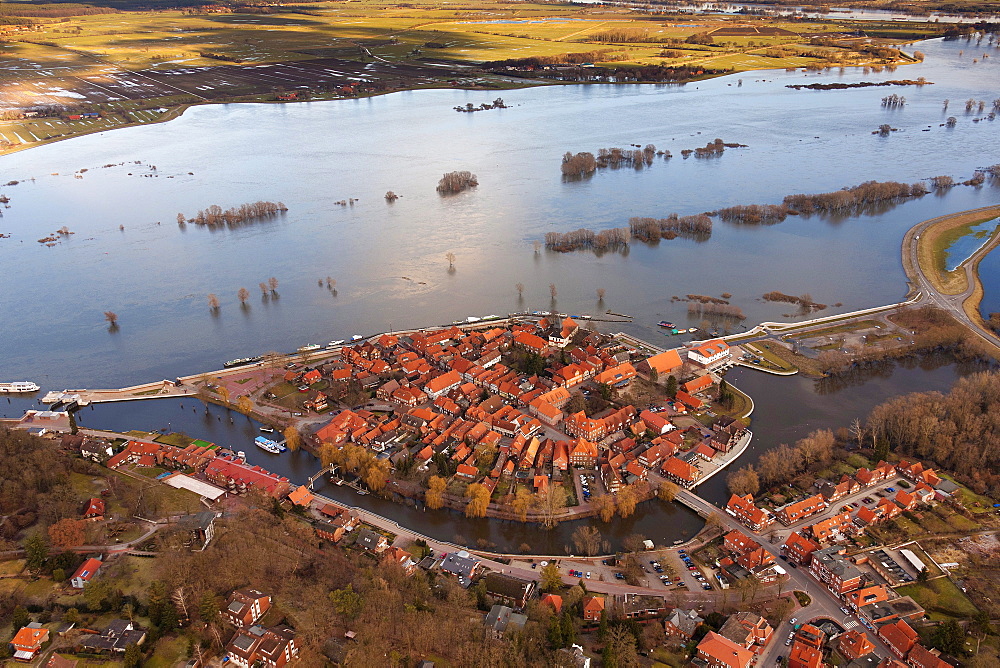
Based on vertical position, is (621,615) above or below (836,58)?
below

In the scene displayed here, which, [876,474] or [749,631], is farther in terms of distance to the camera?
[876,474]

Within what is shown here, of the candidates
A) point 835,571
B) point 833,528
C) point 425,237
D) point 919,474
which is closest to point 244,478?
point 835,571

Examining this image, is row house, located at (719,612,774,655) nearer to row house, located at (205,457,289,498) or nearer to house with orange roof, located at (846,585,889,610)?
house with orange roof, located at (846,585,889,610)

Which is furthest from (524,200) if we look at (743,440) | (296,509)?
(296,509)

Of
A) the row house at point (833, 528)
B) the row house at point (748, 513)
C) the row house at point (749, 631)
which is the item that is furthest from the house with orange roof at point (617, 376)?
the row house at point (749, 631)

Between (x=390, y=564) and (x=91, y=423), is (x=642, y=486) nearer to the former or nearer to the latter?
(x=390, y=564)

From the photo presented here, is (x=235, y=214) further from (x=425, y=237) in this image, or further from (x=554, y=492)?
(x=554, y=492)
